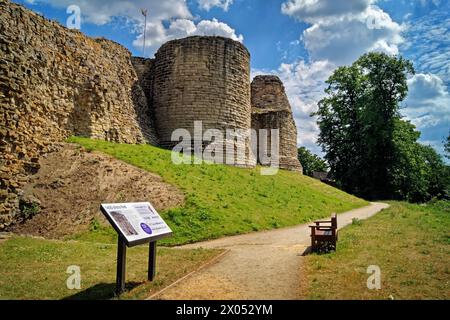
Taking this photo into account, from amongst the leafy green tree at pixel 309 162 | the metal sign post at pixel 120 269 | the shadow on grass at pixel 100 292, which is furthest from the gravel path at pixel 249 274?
the leafy green tree at pixel 309 162

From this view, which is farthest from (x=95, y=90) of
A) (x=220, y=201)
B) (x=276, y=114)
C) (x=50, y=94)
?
(x=276, y=114)

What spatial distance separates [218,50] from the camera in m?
25.6

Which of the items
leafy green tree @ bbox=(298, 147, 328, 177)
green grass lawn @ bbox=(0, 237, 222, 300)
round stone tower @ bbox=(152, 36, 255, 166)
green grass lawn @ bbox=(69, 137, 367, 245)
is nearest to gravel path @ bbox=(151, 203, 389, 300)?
green grass lawn @ bbox=(0, 237, 222, 300)

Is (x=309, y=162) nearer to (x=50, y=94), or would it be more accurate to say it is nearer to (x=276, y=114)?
(x=276, y=114)

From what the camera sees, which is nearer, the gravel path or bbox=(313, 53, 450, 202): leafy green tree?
the gravel path

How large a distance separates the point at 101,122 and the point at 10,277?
13.7 metres

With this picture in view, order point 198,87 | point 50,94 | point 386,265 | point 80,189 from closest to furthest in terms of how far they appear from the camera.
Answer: point 386,265, point 80,189, point 50,94, point 198,87

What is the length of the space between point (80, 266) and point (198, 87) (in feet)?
59.0

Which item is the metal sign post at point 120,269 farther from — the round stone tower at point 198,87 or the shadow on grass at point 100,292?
the round stone tower at point 198,87

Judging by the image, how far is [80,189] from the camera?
14.6 metres

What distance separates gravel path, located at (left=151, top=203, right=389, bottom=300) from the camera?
21.3ft

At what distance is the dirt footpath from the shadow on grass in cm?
573

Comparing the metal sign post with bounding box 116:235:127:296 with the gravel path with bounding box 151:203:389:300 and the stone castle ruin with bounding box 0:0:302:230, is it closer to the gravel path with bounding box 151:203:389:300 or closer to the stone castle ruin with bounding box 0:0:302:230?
the gravel path with bounding box 151:203:389:300
